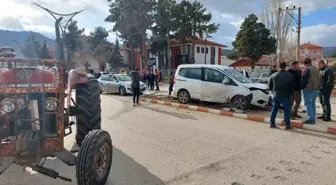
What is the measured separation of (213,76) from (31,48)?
8.40 metres

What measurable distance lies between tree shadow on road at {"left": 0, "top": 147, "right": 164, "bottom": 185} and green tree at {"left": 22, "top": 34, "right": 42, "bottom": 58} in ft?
6.04

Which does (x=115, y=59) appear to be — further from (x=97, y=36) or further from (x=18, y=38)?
(x=18, y=38)

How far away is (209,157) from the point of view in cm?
553

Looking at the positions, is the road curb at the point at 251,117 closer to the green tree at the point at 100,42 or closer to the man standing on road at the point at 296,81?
the man standing on road at the point at 296,81

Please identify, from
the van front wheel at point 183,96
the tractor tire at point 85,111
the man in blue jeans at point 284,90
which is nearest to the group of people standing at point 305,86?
the man in blue jeans at point 284,90

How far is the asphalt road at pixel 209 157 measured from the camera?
4.46 metres

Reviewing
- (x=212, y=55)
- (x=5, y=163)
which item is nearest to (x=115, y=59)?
(x=212, y=55)

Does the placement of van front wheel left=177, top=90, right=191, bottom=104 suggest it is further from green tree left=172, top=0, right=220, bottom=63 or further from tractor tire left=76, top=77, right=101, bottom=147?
green tree left=172, top=0, right=220, bottom=63

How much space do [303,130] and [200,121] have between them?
2.92 meters

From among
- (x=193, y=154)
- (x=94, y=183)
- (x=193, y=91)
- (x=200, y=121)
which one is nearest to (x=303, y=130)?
(x=200, y=121)

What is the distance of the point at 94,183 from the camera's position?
3600 mm

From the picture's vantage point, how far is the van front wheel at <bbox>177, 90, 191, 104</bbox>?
12.8m

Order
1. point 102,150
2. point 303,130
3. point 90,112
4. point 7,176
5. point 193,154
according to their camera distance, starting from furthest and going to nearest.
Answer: point 303,130
point 193,154
point 90,112
point 7,176
point 102,150

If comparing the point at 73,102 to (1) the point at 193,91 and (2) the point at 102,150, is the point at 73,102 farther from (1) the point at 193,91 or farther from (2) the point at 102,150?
(1) the point at 193,91
